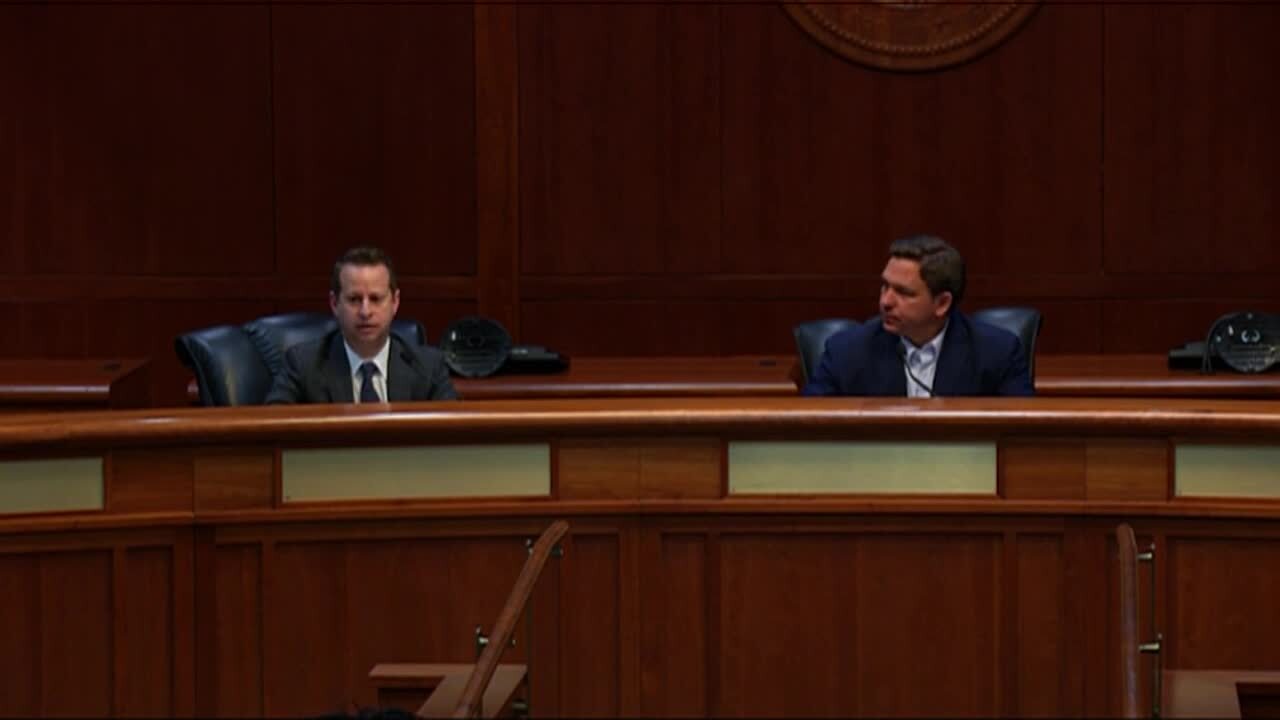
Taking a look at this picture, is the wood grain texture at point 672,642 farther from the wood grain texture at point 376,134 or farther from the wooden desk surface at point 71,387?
the wood grain texture at point 376,134

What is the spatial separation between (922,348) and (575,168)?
3.16m

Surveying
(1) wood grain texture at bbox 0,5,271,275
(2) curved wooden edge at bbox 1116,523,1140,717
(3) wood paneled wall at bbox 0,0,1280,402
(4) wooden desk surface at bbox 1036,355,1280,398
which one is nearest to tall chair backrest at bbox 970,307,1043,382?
(4) wooden desk surface at bbox 1036,355,1280,398

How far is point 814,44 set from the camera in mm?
8078

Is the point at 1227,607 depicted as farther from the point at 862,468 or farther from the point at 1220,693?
the point at 862,468

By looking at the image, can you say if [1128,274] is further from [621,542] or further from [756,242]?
[621,542]

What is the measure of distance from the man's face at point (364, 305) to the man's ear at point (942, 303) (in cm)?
127

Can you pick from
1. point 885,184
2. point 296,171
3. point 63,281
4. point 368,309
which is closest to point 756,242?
point 885,184

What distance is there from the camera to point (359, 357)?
510 cm

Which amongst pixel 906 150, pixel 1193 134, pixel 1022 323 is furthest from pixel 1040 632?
pixel 1193 134

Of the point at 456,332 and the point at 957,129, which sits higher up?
the point at 957,129

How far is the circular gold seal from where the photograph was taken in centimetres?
801

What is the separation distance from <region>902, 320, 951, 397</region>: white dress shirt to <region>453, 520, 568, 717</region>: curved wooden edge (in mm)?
1367

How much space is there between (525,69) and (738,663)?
407 cm

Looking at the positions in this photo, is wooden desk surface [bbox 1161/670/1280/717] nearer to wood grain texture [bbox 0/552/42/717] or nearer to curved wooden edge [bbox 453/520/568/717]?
curved wooden edge [bbox 453/520/568/717]
